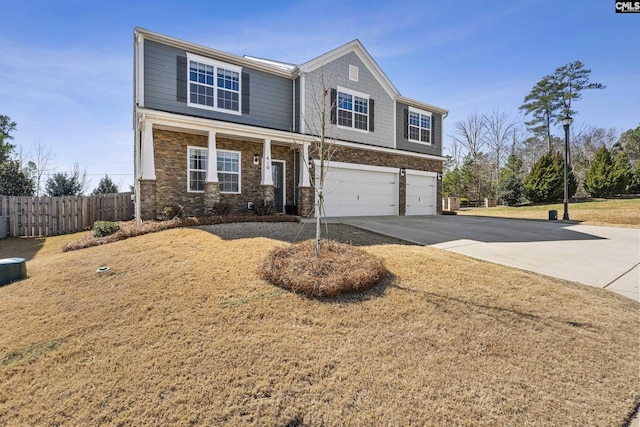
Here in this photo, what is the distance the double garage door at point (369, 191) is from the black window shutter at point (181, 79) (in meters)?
6.10

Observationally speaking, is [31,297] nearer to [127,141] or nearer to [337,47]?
[337,47]

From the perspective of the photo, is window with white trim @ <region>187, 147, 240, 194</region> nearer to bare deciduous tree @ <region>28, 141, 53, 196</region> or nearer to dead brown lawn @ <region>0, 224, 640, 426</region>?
dead brown lawn @ <region>0, 224, 640, 426</region>

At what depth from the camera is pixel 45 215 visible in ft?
39.1

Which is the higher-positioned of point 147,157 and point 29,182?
point 147,157

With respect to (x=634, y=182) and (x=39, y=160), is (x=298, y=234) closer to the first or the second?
(x=39, y=160)

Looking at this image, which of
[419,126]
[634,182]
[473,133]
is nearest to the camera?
[419,126]

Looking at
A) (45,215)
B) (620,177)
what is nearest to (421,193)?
(45,215)

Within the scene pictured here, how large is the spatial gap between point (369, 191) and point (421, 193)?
4.29m

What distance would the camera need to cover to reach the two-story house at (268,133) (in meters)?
10.7

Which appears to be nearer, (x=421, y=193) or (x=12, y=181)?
(x=12, y=181)

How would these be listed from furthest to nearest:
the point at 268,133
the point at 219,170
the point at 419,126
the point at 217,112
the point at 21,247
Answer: the point at 419,126 → the point at 219,170 → the point at 268,133 → the point at 217,112 → the point at 21,247

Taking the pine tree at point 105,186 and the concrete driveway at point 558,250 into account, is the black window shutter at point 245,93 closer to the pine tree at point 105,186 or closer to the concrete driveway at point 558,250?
the concrete driveway at point 558,250

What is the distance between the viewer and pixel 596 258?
7102mm

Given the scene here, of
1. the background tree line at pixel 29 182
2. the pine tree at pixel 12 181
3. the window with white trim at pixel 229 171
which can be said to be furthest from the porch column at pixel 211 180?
the pine tree at pixel 12 181
